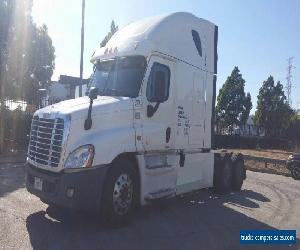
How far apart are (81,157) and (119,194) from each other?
1106 mm

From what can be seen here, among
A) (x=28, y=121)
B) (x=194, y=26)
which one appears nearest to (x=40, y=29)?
(x=28, y=121)

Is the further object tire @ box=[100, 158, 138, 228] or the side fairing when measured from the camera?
tire @ box=[100, 158, 138, 228]

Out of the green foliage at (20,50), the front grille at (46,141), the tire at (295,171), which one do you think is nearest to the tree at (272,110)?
the green foliage at (20,50)

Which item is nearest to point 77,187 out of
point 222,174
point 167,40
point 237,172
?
point 167,40

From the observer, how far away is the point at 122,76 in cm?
890

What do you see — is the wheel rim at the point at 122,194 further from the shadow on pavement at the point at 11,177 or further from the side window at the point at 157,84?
the shadow on pavement at the point at 11,177

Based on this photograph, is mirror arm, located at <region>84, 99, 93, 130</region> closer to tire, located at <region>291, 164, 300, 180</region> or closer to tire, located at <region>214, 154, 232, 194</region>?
tire, located at <region>214, 154, 232, 194</region>

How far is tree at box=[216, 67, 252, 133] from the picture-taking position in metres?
50.6

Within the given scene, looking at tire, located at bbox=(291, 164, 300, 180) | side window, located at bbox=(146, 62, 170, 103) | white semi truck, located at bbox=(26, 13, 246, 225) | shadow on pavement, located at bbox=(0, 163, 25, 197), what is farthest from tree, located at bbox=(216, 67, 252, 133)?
side window, located at bbox=(146, 62, 170, 103)

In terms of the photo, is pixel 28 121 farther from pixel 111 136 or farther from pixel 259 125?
pixel 259 125

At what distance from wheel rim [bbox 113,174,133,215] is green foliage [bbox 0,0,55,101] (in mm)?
14701

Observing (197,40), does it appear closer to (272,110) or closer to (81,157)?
(81,157)

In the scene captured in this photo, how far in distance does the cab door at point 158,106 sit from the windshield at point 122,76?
18cm

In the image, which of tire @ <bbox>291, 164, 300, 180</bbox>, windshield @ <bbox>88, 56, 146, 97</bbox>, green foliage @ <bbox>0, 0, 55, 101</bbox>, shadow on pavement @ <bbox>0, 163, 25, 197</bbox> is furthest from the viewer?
green foliage @ <bbox>0, 0, 55, 101</bbox>
